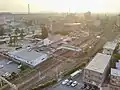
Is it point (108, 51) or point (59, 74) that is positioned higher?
point (108, 51)

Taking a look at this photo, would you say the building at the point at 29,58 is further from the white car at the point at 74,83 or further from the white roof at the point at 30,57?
the white car at the point at 74,83

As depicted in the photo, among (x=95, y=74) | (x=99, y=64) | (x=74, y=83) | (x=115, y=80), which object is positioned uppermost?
(x=99, y=64)

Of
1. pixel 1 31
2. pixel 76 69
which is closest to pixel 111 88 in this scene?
pixel 76 69

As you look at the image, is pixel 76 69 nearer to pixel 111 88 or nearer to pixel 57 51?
pixel 111 88

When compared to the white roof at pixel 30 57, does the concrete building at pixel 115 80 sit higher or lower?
lower

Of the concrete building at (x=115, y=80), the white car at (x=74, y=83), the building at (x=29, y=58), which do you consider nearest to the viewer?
the concrete building at (x=115, y=80)

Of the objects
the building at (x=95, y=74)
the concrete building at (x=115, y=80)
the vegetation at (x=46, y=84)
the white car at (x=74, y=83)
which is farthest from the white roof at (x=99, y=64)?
the vegetation at (x=46, y=84)

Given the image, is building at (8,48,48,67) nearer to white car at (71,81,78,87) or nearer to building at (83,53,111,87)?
white car at (71,81,78,87)

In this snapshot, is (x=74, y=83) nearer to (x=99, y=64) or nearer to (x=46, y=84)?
(x=46, y=84)

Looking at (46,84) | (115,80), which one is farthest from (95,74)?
(46,84)
